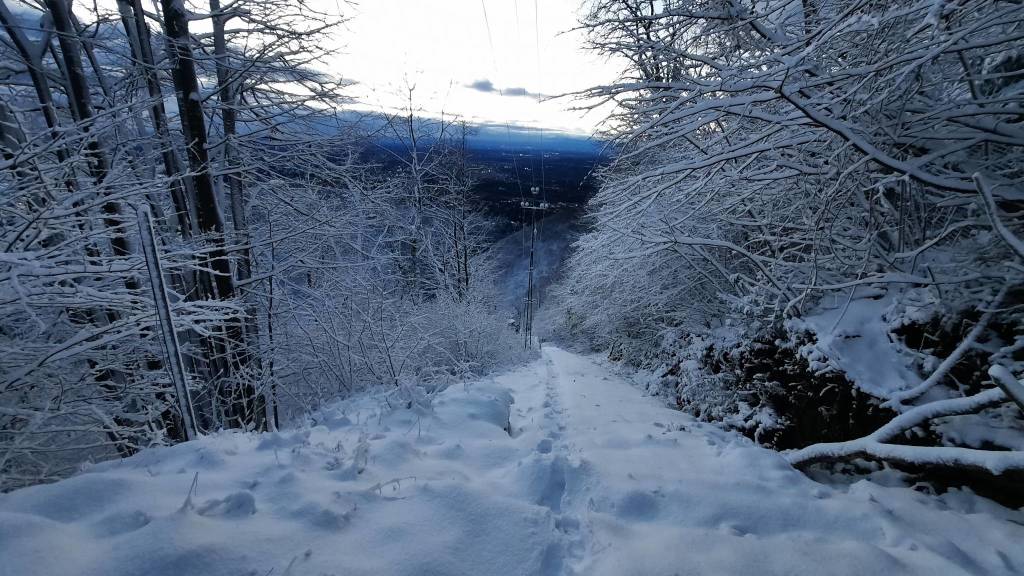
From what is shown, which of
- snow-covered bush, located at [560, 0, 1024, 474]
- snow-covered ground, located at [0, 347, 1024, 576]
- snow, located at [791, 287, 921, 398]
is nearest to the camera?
snow-covered ground, located at [0, 347, 1024, 576]

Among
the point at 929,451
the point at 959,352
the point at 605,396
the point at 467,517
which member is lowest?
the point at 605,396

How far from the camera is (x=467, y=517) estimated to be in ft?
8.39

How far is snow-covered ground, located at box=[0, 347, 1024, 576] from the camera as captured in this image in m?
2.00

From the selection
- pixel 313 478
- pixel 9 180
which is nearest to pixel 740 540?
pixel 313 478

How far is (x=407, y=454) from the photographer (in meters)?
3.49

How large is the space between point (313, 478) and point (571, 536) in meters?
1.70

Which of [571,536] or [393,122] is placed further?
[393,122]

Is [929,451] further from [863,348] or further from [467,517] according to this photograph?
[467,517]

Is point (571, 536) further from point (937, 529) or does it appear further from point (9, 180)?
point (9, 180)

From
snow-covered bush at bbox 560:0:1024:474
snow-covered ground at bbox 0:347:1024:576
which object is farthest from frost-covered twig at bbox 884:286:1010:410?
snow-covered ground at bbox 0:347:1024:576

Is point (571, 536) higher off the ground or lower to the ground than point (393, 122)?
lower

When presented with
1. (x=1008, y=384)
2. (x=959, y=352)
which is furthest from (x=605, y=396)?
(x=1008, y=384)

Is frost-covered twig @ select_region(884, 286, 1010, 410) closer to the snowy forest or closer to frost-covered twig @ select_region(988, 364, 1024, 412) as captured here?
the snowy forest

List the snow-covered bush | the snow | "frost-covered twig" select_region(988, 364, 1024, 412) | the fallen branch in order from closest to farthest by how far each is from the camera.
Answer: "frost-covered twig" select_region(988, 364, 1024, 412)
the fallen branch
the snow-covered bush
the snow
